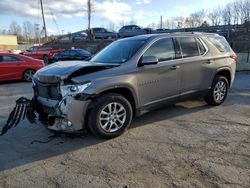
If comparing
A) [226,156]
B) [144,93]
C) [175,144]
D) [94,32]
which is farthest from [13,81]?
[94,32]

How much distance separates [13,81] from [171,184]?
435 inches

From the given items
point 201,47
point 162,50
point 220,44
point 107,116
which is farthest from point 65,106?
point 220,44

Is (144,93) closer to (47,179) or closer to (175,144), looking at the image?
(175,144)

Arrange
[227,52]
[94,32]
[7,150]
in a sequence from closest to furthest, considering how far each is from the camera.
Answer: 1. [7,150]
2. [227,52]
3. [94,32]

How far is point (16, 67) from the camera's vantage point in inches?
488

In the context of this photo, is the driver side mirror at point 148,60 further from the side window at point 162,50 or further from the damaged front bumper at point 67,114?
the damaged front bumper at point 67,114

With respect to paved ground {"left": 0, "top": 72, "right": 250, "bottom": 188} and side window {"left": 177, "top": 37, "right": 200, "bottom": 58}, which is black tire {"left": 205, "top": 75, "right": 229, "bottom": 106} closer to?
paved ground {"left": 0, "top": 72, "right": 250, "bottom": 188}

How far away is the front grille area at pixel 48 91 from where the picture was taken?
4832mm

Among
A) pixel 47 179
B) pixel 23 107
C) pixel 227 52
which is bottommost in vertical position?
pixel 47 179

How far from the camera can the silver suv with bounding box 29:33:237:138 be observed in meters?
4.69

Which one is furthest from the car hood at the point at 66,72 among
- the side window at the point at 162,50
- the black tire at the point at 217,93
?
the black tire at the point at 217,93

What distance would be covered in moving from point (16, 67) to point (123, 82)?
28.8 feet

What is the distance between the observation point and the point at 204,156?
4.25m

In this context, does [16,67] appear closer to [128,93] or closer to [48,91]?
[48,91]
